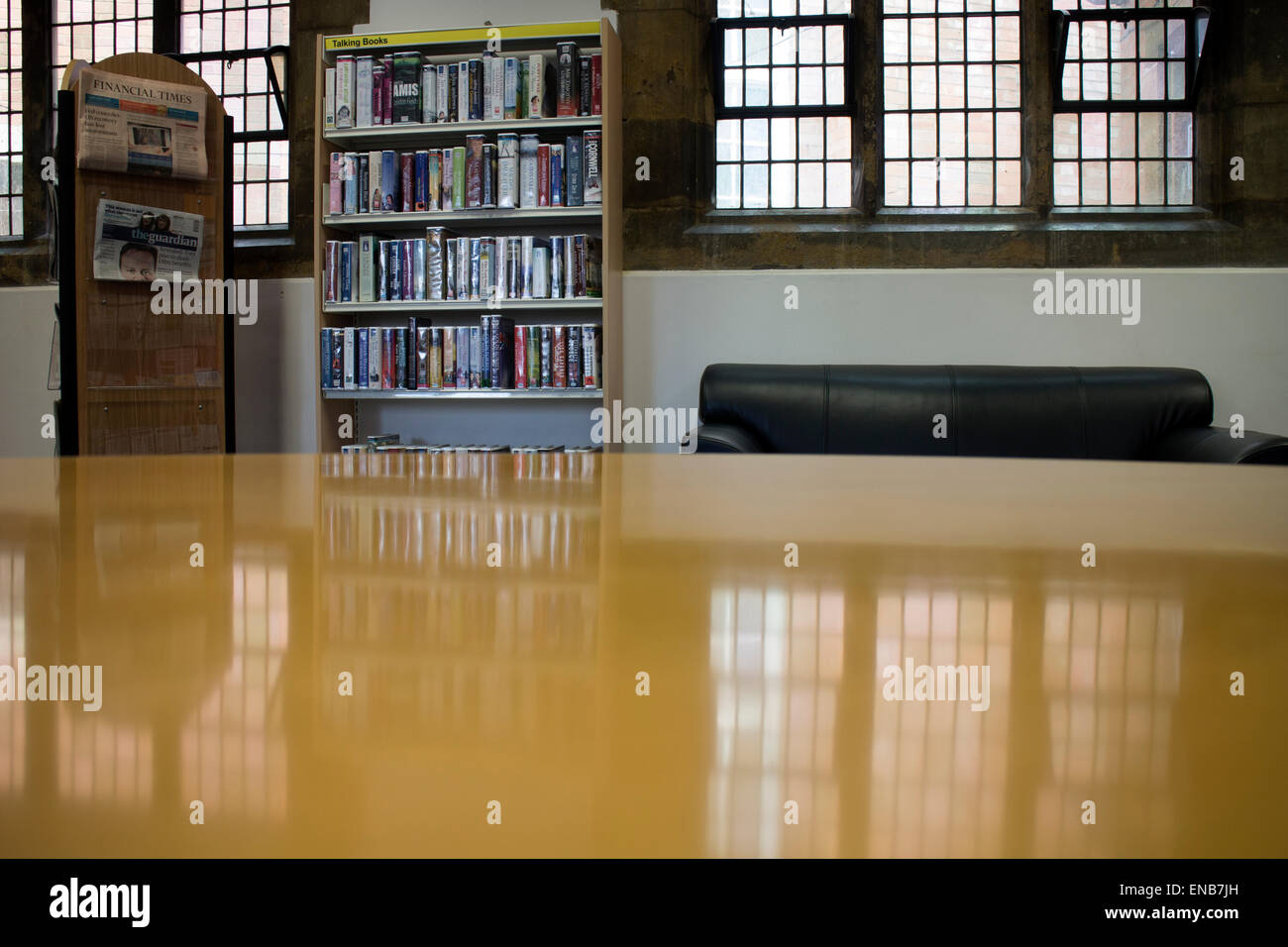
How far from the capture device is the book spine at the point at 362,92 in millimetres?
4422

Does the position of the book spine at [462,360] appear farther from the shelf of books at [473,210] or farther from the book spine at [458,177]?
the book spine at [458,177]

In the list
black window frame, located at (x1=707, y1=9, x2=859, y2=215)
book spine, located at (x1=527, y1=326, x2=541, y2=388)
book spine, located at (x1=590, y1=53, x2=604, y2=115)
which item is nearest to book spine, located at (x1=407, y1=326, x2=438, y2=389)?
book spine, located at (x1=527, y1=326, x2=541, y2=388)

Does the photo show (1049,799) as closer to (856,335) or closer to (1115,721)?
(1115,721)

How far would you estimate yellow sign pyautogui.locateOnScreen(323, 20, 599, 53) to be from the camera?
4.24 meters

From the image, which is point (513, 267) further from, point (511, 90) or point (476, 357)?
point (511, 90)

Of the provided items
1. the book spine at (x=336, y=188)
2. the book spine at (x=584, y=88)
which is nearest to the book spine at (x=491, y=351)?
the book spine at (x=336, y=188)

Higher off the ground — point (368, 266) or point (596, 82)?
point (596, 82)

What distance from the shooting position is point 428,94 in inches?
173

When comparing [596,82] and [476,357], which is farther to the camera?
[476,357]

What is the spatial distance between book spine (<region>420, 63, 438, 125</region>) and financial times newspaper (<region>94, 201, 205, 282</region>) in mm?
1060

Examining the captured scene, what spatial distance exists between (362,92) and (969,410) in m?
3.02

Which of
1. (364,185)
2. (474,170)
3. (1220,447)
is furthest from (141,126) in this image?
(1220,447)

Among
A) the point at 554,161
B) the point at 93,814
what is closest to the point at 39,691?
the point at 93,814

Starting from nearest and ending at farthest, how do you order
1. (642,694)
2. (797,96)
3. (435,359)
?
(642,694)
(435,359)
(797,96)
